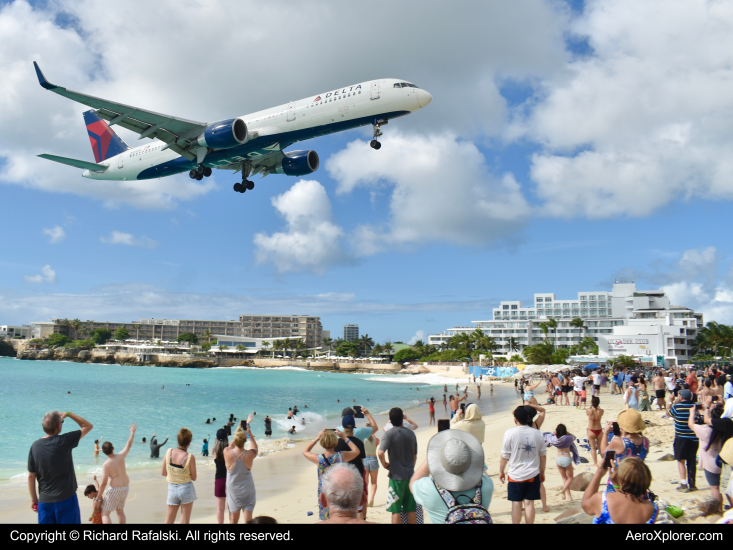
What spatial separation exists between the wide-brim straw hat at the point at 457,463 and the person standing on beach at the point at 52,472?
3.49 metres

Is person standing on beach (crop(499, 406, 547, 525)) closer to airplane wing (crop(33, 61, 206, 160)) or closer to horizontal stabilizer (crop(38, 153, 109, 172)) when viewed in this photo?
airplane wing (crop(33, 61, 206, 160))

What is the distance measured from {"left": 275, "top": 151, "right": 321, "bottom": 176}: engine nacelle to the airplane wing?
4.29 meters

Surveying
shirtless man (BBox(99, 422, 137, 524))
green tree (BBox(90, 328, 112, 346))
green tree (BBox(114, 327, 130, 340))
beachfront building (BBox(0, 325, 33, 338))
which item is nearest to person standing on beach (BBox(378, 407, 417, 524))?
shirtless man (BBox(99, 422, 137, 524))

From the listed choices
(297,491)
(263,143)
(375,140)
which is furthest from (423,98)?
(297,491)

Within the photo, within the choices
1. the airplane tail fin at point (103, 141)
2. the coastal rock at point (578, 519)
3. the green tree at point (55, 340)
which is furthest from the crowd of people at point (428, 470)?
the green tree at point (55, 340)

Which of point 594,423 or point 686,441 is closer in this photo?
point 686,441

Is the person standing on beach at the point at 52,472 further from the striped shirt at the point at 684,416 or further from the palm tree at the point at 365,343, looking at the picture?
the palm tree at the point at 365,343

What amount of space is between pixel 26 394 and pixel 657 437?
5484cm

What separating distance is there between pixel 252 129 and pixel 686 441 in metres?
19.6

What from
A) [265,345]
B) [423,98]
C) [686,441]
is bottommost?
[265,345]

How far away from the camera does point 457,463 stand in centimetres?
326

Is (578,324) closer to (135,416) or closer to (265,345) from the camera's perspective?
(135,416)

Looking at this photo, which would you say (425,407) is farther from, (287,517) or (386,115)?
(287,517)

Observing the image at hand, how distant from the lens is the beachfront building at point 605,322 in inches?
2741
